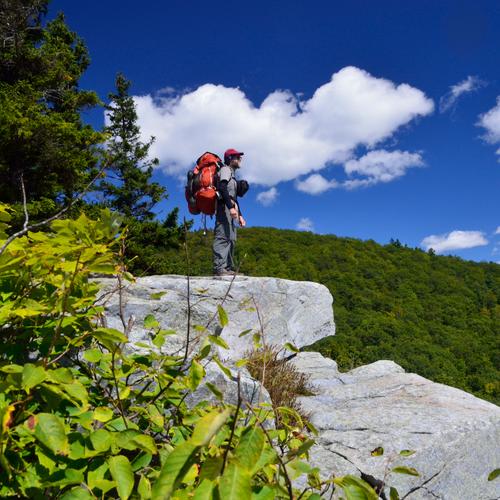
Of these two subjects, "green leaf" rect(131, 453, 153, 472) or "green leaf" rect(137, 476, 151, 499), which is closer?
"green leaf" rect(137, 476, 151, 499)

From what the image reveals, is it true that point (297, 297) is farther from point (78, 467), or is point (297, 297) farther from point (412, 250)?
point (412, 250)

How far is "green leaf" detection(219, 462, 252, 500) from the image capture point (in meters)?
0.63

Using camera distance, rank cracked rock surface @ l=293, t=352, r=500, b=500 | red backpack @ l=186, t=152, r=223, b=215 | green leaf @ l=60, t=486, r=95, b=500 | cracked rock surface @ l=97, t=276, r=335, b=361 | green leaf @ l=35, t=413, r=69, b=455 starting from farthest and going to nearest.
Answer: red backpack @ l=186, t=152, r=223, b=215, cracked rock surface @ l=97, t=276, r=335, b=361, cracked rock surface @ l=293, t=352, r=500, b=500, green leaf @ l=60, t=486, r=95, b=500, green leaf @ l=35, t=413, r=69, b=455

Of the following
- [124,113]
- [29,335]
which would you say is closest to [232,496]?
[29,335]

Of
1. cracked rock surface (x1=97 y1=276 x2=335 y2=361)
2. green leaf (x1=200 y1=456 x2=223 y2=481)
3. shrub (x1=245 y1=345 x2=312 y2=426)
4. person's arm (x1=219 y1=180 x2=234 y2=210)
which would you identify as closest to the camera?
green leaf (x1=200 y1=456 x2=223 y2=481)

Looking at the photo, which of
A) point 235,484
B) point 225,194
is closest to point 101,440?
point 235,484

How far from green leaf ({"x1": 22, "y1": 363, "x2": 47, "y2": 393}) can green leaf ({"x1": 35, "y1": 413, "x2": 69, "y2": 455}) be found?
0.22ft

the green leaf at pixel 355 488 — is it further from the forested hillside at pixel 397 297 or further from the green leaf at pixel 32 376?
the forested hillside at pixel 397 297

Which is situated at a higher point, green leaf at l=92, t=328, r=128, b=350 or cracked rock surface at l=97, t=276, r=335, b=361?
cracked rock surface at l=97, t=276, r=335, b=361

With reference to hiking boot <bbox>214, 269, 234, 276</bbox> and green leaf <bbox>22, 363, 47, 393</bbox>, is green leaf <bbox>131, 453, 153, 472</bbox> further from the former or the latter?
hiking boot <bbox>214, 269, 234, 276</bbox>

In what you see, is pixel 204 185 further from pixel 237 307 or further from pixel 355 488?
pixel 355 488

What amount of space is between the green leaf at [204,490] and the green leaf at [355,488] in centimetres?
29

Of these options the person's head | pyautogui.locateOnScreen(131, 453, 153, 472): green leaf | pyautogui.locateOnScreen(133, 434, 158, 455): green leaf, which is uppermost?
the person's head

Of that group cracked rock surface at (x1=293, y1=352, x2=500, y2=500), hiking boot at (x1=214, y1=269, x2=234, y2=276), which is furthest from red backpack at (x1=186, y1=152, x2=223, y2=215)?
cracked rock surface at (x1=293, y1=352, x2=500, y2=500)
